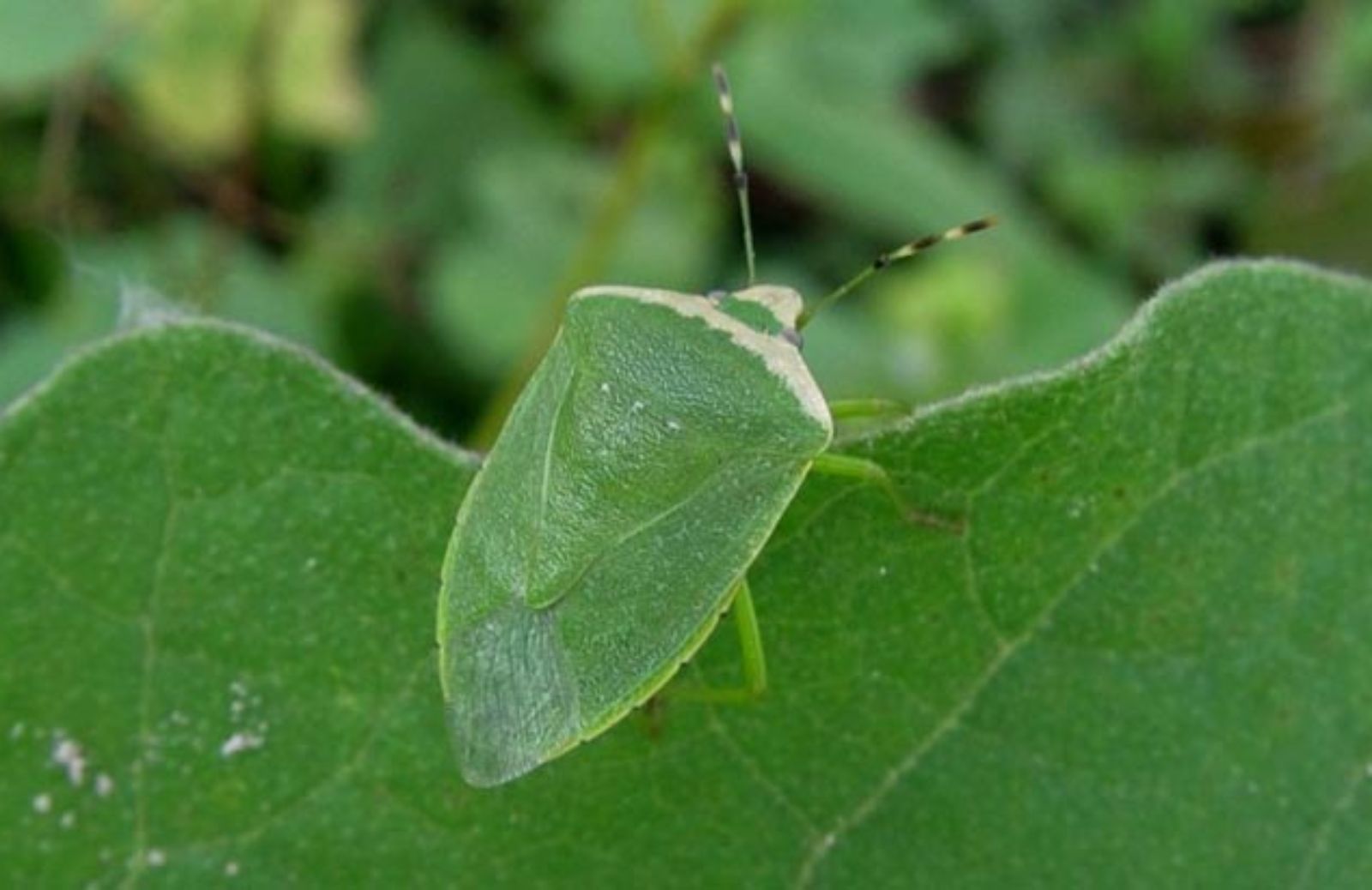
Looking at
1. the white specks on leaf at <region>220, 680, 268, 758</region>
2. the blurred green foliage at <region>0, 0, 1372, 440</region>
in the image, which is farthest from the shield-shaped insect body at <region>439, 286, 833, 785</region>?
the blurred green foliage at <region>0, 0, 1372, 440</region>

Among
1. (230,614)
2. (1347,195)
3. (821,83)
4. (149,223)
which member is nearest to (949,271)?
(821,83)

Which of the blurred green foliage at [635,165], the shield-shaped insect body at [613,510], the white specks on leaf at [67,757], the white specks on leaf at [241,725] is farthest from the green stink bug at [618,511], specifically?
the blurred green foliage at [635,165]

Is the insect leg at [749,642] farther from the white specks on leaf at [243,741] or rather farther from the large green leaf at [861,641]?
the white specks on leaf at [243,741]

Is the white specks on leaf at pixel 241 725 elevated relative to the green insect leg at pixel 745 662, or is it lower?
lower

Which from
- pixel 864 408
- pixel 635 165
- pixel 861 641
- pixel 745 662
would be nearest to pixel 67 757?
pixel 745 662

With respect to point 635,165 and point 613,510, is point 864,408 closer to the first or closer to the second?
point 613,510

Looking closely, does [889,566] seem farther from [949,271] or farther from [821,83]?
[821,83]
